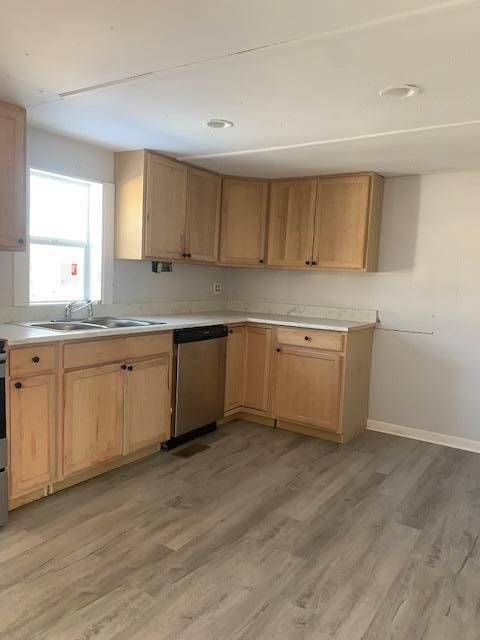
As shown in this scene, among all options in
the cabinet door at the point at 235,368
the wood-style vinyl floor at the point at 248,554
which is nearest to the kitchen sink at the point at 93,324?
the cabinet door at the point at 235,368

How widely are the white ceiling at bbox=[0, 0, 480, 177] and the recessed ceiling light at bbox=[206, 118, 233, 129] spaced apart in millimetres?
64

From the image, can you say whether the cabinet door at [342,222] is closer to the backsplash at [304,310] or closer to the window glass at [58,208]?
the backsplash at [304,310]

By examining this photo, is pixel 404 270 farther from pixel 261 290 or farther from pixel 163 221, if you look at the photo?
pixel 163 221

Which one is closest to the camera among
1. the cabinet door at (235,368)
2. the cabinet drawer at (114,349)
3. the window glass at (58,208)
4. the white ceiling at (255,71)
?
the white ceiling at (255,71)

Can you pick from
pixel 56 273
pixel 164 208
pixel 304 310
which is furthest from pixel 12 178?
pixel 304 310

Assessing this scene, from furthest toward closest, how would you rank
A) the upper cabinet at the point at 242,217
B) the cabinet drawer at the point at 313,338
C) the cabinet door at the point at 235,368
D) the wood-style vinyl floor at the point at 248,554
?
the cabinet door at the point at 235,368, the cabinet drawer at the point at 313,338, the upper cabinet at the point at 242,217, the wood-style vinyl floor at the point at 248,554

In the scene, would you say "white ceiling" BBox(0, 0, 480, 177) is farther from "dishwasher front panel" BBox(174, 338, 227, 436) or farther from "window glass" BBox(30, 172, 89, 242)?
"dishwasher front panel" BBox(174, 338, 227, 436)

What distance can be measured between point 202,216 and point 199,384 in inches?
57.1

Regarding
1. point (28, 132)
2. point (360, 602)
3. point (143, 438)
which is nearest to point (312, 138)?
point (28, 132)

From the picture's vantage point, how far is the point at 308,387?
3.91 metres

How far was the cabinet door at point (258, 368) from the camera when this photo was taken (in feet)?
13.5

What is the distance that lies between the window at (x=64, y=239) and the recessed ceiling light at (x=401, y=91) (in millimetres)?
2190

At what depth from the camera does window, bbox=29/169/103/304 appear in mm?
3262

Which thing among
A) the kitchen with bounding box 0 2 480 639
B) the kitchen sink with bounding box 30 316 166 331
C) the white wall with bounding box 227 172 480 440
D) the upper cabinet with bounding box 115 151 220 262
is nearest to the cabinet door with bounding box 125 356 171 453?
the kitchen with bounding box 0 2 480 639
